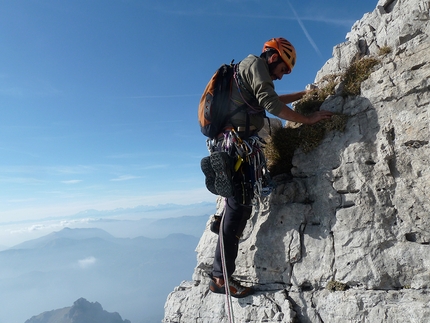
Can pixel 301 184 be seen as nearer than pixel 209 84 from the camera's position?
No

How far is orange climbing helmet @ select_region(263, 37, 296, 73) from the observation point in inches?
271

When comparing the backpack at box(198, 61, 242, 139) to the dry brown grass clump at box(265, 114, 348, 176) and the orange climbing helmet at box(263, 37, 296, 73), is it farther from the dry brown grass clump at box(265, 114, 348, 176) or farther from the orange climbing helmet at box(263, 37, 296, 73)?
the dry brown grass clump at box(265, 114, 348, 176)

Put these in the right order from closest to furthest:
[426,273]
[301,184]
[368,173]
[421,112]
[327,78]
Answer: [426,273] < [421,112] < [368,173] < [301,184] < [327,78]

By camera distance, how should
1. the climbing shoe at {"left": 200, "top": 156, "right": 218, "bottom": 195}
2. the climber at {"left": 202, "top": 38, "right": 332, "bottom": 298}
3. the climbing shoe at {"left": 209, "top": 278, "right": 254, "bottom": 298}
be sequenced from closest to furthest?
the climber at {"left": 202, "top": 38, "right": 332, "bottom": 298}, the climbing shoe at {"left": 200, "top": 156, "right": 218, "bottom": 195}, the climbing shoe at {"left": 209, "top": 278, "right": 254, "bottom": 298}

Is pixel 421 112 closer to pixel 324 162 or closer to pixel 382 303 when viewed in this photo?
pixel 324 162

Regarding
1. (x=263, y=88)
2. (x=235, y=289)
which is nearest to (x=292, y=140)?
(x=263, y=88)

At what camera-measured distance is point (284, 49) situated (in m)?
6.91

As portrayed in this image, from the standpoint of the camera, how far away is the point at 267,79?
6379mm

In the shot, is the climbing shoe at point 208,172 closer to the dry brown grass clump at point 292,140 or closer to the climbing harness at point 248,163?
the climbing harness at point 248,163

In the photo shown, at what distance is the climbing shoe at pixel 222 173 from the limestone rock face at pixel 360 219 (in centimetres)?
206

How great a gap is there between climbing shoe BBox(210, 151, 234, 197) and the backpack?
34.8 inches

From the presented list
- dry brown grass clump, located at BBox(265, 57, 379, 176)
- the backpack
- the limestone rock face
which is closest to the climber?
the backpack

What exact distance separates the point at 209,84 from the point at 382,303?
20.2 ft

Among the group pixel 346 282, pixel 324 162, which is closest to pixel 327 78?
pixel 324 162
